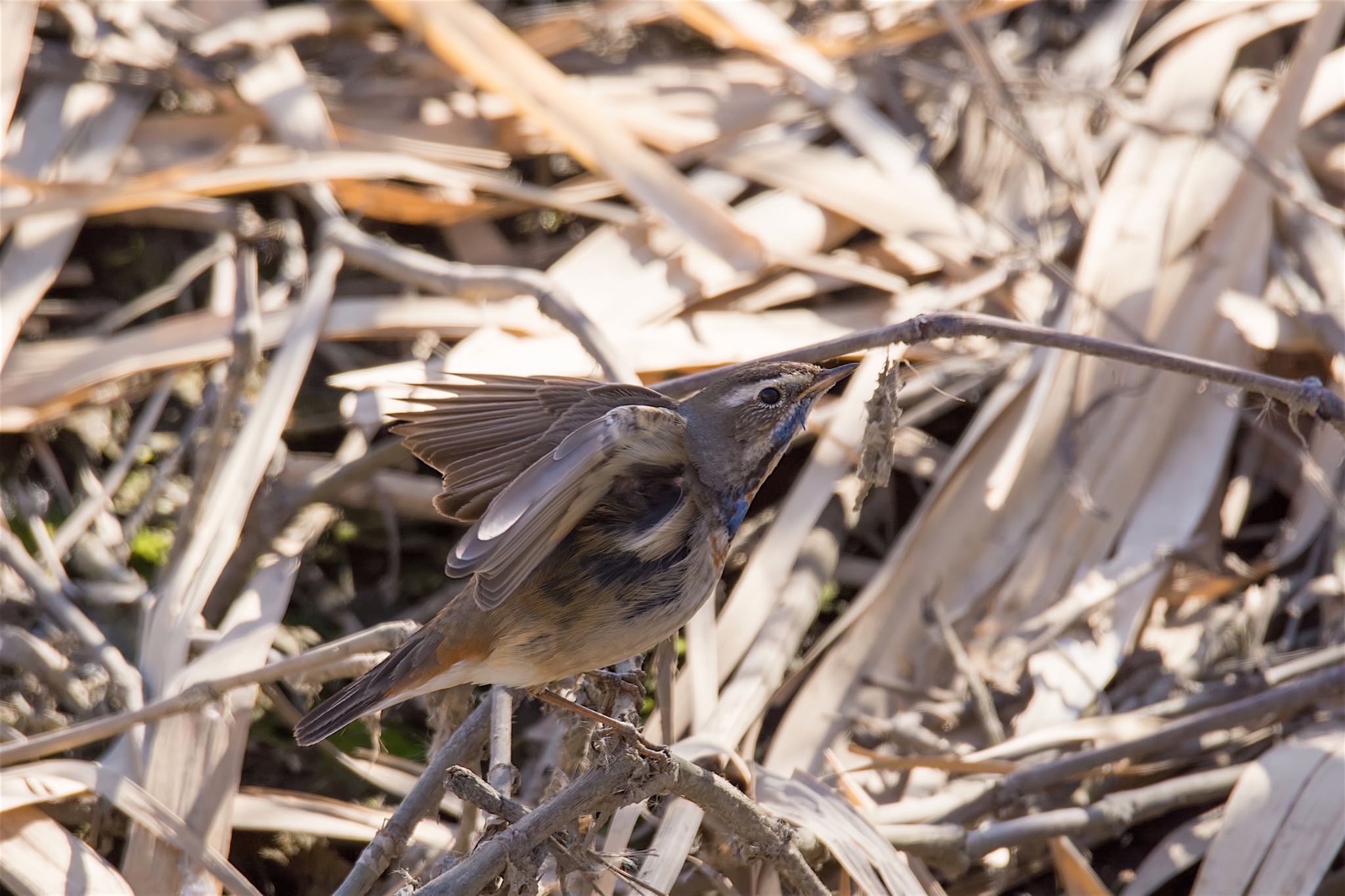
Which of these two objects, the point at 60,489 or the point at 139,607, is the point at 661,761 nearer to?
the point at 139,607

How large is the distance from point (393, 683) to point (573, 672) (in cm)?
46

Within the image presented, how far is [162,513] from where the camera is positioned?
5.05 m

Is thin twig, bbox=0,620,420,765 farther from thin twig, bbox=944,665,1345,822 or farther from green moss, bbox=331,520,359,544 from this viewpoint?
thin twig, bbox=944,665,1345,822

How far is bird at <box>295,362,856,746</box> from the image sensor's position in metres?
3.65

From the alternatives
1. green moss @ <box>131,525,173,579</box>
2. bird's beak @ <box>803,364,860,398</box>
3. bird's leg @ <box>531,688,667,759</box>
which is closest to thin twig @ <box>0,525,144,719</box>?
green moss @ <box>131,525,173,579</box>

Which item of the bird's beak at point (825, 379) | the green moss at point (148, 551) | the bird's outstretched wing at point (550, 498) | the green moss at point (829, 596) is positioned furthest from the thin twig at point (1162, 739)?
the green moss at point (148, 551)

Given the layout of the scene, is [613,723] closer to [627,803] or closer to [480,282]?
[627,803]

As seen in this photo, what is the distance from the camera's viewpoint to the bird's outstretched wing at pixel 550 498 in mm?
3068

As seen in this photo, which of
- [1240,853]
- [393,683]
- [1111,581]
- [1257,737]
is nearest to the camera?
[393,683]

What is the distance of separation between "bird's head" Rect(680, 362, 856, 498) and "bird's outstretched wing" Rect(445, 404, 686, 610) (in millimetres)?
404

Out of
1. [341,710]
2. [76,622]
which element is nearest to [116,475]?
[76,622]

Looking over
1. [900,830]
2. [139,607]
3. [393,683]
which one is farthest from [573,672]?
[139,607]

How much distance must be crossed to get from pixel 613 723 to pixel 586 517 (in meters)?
0.54

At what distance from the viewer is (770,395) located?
3986mm
